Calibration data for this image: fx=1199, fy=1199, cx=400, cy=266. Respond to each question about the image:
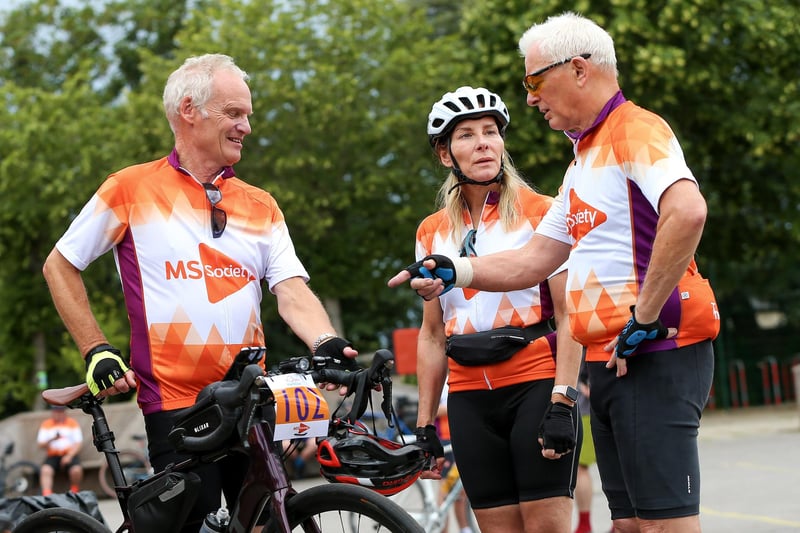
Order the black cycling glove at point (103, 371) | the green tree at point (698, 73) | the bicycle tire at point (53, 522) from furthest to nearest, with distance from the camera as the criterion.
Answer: the green tree at point (698, 73)
the bicycle tire at point (53, 522)
the black cycling glove at point (103, 371)

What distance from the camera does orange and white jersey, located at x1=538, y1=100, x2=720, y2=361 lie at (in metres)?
3.75

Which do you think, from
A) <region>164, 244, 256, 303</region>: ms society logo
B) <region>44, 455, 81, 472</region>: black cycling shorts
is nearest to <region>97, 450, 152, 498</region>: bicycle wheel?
<region>44, 455, 81, 472</region>: black cycling shorts

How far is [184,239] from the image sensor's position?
14.3 feet

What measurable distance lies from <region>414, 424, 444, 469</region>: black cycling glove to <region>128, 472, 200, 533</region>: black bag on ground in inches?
41.0

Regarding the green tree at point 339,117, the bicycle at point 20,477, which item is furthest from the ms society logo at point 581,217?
the green tree at point 339,117

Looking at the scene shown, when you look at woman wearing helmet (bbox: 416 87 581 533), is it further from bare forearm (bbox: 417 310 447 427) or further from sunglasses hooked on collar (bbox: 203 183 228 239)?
sunglasses hooked on collar (bbox: 203 183 228 239)

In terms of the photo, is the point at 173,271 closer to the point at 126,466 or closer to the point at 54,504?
the point at 54,504

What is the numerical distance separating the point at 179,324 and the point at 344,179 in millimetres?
22000

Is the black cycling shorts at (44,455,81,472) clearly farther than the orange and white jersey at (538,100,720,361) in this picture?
Yes

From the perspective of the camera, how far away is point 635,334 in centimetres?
370

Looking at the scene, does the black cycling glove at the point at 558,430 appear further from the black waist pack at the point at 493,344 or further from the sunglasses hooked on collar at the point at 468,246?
the sunglasses hooked on collar at the point at 468,246

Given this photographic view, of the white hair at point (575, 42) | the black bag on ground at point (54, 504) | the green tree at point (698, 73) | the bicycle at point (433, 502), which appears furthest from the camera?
the green tree at point (698, 73)

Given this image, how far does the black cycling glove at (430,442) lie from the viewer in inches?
187

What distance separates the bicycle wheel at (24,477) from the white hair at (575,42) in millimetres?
15302
